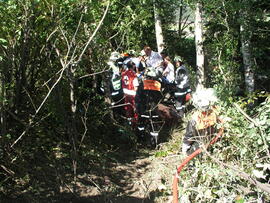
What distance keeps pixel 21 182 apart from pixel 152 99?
2.96 meters

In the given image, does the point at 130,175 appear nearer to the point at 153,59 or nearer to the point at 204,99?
the point at 204,99

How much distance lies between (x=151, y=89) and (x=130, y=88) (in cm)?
55

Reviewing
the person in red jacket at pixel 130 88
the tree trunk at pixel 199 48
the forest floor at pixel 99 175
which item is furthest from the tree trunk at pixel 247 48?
the person in red jacket at pixel 130 88

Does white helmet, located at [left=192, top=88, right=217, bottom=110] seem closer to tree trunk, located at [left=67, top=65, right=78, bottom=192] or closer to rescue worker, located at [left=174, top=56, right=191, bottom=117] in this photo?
tree trunk, located at [left=67, top=65, right=78, bottom=192]

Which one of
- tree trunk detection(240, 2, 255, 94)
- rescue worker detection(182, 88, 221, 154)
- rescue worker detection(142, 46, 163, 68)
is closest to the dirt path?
rescue worker detection(182, 88, 221, 154)

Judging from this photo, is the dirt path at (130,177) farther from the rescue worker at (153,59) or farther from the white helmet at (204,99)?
the rescue worker at (153,59)

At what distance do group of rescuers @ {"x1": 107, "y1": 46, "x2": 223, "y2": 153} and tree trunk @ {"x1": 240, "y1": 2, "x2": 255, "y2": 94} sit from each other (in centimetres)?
142

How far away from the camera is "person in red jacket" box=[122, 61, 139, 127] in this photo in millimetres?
7113

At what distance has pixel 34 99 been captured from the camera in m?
5.07

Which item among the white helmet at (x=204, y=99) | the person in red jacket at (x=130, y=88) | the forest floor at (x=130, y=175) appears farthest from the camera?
the person in red jacket at (x=130, y=88)

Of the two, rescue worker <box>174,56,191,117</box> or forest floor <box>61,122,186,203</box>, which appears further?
rescue worker <box>174,56,191,117</box>

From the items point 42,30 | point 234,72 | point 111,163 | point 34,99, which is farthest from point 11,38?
point 234,72

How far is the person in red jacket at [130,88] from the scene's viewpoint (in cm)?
711

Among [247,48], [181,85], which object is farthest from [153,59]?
[247,48]
